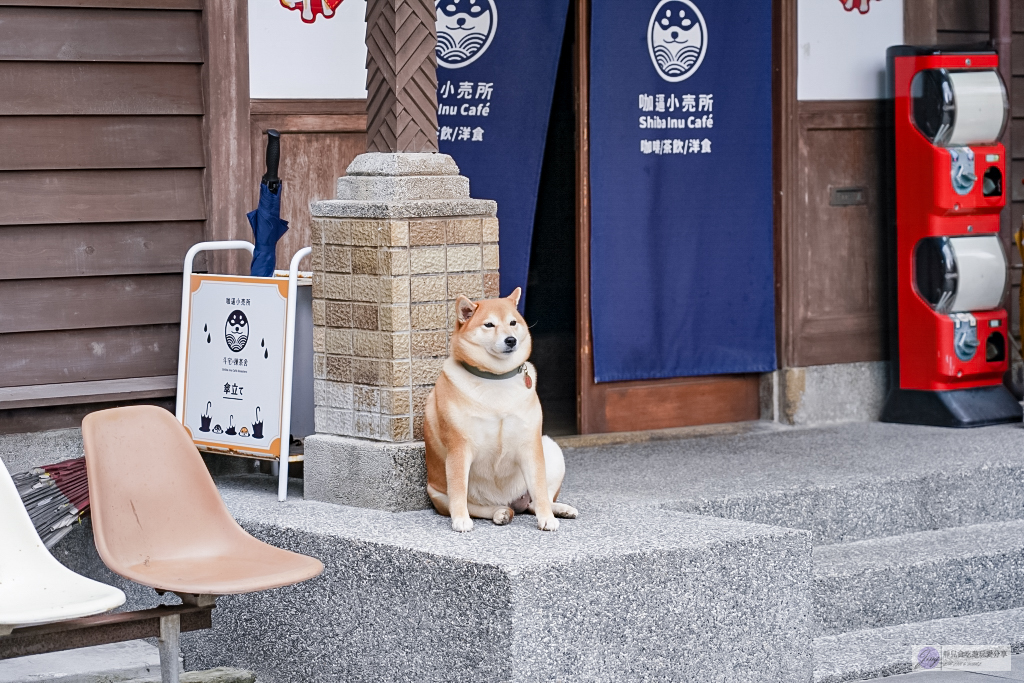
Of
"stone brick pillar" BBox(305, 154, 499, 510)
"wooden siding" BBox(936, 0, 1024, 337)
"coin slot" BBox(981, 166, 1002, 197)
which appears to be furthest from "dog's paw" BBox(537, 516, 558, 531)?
"wooden siding" BBox(936, 0, 1024, 337)

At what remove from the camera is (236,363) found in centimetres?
539

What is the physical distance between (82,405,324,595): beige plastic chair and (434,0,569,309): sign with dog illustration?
270 centimetres

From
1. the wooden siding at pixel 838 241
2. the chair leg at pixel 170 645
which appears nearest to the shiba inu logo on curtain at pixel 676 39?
the wooden siding at pixel 838 241

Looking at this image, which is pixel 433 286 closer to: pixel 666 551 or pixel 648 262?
pixel 666 551

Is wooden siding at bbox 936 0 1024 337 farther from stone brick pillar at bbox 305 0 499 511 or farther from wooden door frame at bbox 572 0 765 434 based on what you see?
stone brick pillar at bbox 305 0 499 511

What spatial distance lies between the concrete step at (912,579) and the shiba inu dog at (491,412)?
4.25 ft

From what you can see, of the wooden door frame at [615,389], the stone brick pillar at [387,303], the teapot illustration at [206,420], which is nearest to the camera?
the stone brick pillar at [387,303]

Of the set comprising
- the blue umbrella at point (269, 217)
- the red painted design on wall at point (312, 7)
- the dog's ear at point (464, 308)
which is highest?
the red painted design on wall at point (312, 7)

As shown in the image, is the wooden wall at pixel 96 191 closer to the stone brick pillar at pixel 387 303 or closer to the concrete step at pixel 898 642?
the stone brick pillar at pixel 387 303

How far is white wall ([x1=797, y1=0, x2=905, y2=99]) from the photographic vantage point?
718cm

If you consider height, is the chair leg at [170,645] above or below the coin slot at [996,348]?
below

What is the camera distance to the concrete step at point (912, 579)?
520 centimetres

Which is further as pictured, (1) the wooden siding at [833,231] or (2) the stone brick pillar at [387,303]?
(1) the wooden siding at [833,231]

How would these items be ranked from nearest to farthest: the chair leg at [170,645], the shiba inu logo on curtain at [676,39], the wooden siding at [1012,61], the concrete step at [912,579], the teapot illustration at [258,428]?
the chair leg at [170,645] → the concrete step at [912,579] → the teapot illustration at [258,428] → the shiba inu logo on curtain at [676,39] → the wooden siding at [1012,61]
